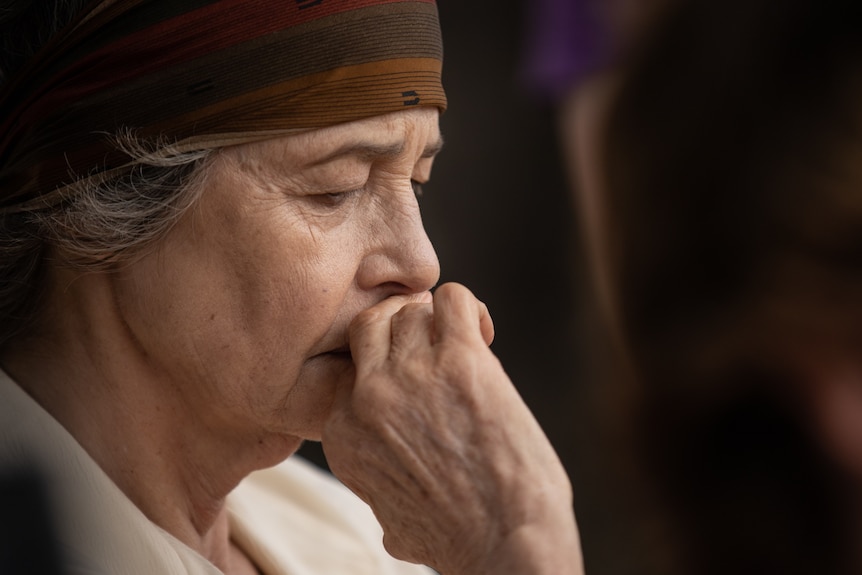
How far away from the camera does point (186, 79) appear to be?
1.90 meters

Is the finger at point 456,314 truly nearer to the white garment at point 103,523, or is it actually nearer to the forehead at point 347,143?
the forehead at point 347,143

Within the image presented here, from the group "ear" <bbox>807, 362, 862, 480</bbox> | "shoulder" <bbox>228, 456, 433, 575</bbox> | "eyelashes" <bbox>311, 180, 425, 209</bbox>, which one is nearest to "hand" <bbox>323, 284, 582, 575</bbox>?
"eyelashes" <bbox>311, 180, 425, 209</bbox>

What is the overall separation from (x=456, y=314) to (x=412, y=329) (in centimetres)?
9

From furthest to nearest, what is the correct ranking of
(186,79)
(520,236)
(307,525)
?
(520,236) < (307,525) < (186,79)

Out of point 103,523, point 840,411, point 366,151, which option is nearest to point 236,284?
point 366,151

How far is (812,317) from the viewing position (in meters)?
1.76

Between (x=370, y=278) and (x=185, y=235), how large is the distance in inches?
13.6

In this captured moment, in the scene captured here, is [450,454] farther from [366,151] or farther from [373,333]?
[366,151]

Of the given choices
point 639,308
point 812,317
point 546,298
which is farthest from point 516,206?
point 812,317

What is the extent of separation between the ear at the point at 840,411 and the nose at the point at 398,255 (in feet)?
2.40

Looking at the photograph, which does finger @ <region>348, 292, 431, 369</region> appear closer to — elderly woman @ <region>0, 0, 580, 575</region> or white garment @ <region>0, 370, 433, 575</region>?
elderly woman @ <region>0, 0, 580, 575</region>

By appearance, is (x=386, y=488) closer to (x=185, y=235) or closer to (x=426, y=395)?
(x=426, y=395)

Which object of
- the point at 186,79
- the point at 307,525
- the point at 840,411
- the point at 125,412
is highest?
the point at 186,79

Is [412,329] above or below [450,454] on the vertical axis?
above
